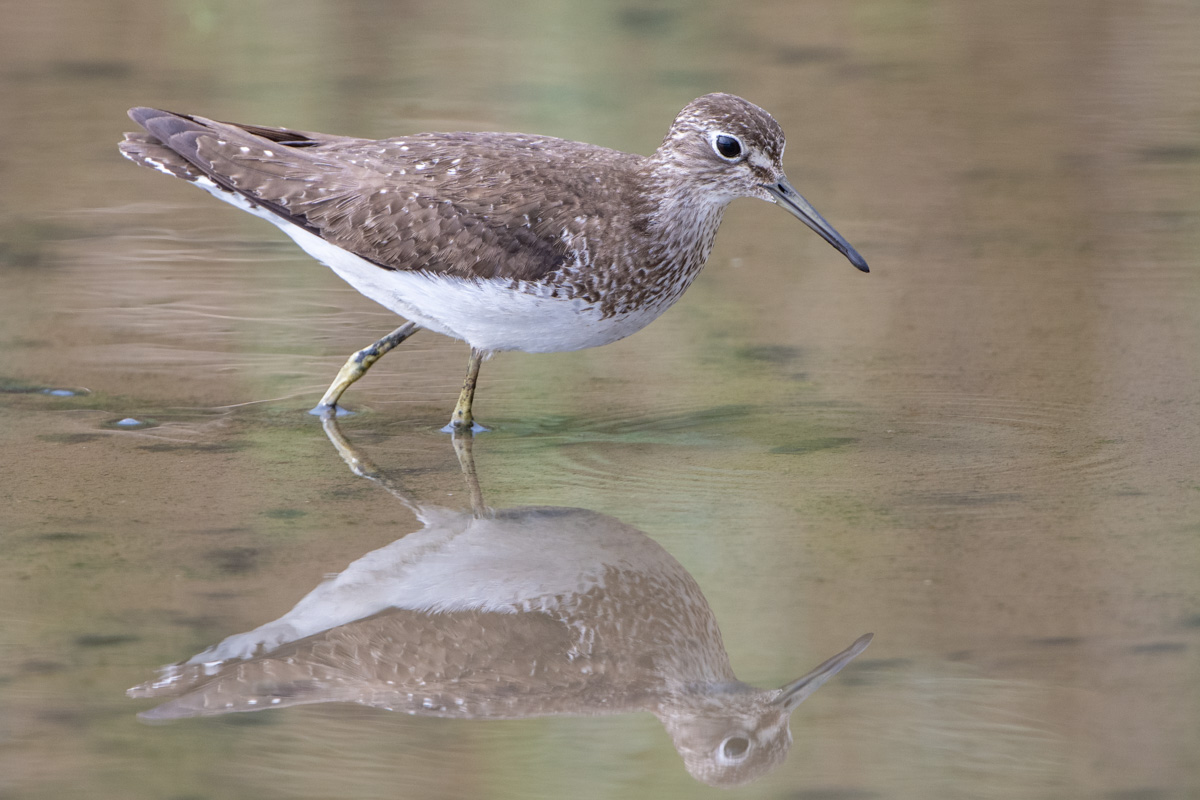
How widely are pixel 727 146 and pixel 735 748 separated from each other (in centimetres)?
293

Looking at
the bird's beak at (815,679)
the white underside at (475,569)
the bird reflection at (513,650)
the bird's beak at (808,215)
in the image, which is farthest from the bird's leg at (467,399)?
the bird's beak at (815,679)

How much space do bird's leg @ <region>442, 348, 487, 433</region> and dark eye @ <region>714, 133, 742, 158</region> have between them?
53.9 inches

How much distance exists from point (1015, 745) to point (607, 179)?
122 inches

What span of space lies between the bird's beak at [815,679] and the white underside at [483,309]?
2.05 metres

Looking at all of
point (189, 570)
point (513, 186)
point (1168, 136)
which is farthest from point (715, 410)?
point (1168, 136)

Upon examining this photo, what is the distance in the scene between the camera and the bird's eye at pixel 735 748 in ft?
15.1

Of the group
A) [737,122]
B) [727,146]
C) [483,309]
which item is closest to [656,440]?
[483,309]

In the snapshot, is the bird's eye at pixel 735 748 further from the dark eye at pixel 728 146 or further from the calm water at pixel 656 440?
the dark eye at pixel 728 146

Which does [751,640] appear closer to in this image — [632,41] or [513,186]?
[513,186]

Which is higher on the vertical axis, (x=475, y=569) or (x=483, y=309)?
(x=483, y=309)

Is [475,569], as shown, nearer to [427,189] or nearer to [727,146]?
[427,189]

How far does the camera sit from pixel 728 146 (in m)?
6.57

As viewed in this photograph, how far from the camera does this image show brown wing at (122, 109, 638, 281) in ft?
21.0

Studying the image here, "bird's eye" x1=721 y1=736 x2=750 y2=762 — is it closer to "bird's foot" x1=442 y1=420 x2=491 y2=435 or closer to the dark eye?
"bird's foot" x1=442 y1=420 x2=491 y2=435
